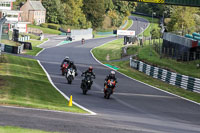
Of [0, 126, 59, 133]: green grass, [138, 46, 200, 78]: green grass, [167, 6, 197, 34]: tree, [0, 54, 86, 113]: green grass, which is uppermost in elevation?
[167, 6, 197, 34]: tree

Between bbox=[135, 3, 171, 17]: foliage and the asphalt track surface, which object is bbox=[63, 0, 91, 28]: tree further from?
the asphalt track surface

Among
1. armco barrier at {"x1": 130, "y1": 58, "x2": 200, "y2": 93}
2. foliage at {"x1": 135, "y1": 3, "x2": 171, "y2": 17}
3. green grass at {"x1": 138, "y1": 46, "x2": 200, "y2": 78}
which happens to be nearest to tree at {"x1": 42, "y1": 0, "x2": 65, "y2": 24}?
foliage at {"x1": 135, "y1": 3, "x2": 171, "y2": 17}

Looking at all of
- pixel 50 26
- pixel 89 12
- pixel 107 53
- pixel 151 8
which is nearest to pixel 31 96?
pixel 107 53

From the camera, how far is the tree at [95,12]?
5658 inches

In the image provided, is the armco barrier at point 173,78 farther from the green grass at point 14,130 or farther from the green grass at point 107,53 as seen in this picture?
the green grass at point 14,130

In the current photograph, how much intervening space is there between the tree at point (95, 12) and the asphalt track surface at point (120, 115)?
114 metres

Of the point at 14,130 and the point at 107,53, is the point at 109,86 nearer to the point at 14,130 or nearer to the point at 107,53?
the point at 14,130

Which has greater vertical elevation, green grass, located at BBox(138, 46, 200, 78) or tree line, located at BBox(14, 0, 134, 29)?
tree line, located at BBox(14, 0, 134, 29)

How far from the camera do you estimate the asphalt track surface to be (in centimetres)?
1216

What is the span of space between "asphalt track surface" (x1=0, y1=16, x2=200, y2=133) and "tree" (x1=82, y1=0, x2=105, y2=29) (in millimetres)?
114346

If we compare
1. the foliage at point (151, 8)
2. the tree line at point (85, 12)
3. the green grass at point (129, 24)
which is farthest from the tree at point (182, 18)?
the green grass at point (129, 24)

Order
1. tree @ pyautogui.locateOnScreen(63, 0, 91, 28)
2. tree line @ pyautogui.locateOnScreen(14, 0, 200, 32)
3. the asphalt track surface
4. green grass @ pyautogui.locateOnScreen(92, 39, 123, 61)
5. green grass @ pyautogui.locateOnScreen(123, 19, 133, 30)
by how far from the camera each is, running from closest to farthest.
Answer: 1. the asphalt track surface
2. green grass @ pyautogui.locateOnScreen(92, 39, 123, 61)
3. tree line @ pyautogui.locateOnScreen(14, 0, 200, 32)
4. tree @ pyautogui.locateOnScreen(63, 0, 91, 28)
5. green grass @ pyautogui.locateOnScreen(123, 19, 133, 30)

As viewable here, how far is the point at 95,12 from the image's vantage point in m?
145

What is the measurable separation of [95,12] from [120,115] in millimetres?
129483
